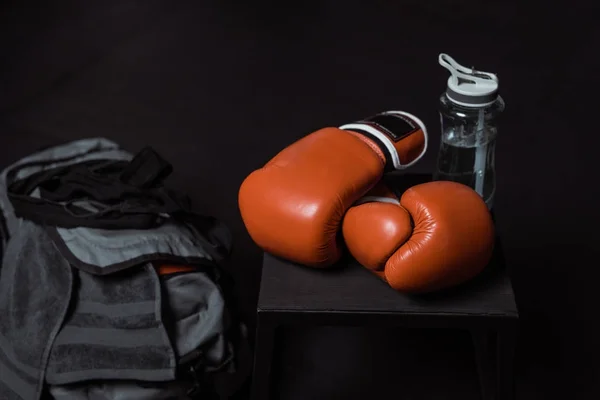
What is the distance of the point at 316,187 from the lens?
111cm

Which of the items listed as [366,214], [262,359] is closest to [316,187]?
[366,214]

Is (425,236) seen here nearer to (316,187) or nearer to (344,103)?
(316,187)

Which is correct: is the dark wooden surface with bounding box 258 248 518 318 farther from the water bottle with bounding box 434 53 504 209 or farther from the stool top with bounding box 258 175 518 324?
the water bottle with bounding box 434 53 504 209

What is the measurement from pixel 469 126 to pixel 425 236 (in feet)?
0.84

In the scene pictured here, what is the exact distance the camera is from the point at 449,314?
3.63ft

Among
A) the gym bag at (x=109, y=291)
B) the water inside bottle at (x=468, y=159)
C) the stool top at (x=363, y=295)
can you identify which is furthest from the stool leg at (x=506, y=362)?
the gym bag at (x=109, y=291)

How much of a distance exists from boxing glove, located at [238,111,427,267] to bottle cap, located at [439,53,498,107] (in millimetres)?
90

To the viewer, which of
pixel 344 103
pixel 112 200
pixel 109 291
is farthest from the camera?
pixel 344 103

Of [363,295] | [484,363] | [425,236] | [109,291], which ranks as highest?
[425,236]

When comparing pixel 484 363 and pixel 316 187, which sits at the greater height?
pixel 316 187

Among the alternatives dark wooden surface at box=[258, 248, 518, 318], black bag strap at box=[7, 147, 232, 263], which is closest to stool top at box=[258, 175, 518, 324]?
dark wooden surface at box=[258, 248, 518, 318]

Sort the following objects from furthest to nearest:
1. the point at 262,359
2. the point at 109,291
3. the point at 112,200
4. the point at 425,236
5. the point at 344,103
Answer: the point at 344,103, the point at 112,200, the point at 109,291, the point at 262,359, the point at 425,236

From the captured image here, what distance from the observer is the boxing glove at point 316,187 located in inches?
43.5

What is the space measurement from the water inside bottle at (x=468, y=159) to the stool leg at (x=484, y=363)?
300 millimetres
